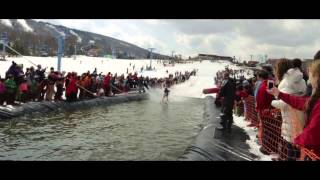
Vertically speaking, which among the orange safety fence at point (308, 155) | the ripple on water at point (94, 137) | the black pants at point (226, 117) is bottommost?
the ripple on water at point (94, 137)

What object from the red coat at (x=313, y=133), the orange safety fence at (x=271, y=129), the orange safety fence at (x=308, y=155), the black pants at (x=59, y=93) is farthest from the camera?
the black pants at (x=59, y=93)

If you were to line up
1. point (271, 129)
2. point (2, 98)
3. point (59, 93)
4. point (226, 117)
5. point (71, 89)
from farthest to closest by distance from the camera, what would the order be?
point (71, 89)
point (59, 93)
point (2, 98)
point (226, 117)
point (271, 129)

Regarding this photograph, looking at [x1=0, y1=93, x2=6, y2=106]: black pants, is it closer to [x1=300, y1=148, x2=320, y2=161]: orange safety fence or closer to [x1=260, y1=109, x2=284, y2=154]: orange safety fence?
[x1=260, y1=109, x2=284, y2=154]: orange safety fence

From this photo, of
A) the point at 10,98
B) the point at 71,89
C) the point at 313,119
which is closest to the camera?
the point at 313,119

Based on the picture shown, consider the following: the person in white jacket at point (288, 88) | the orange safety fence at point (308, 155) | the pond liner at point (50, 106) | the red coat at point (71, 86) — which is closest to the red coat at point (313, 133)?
the orange safety fence at point (308, 155)

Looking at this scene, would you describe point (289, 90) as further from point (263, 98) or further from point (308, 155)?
point (263, 98)

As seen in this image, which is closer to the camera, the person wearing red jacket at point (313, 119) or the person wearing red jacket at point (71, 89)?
the person wearing red jacket at point (313, 119)

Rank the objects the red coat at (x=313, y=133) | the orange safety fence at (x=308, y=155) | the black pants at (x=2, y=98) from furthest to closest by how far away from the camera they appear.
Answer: the black pants at (x=2, y=98) → the orange safety fence at (x=308, y=155) → the red coat at (x=313, y=133)

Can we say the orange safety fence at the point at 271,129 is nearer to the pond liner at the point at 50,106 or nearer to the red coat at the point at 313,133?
the red coat at the point at 313,133

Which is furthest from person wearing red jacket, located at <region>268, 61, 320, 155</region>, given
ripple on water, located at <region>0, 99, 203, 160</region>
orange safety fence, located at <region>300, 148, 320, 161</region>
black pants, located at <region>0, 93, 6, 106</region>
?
black pants, located at <region>0, 93, 6, 106</region>

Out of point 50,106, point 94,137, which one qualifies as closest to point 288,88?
point 94,137
